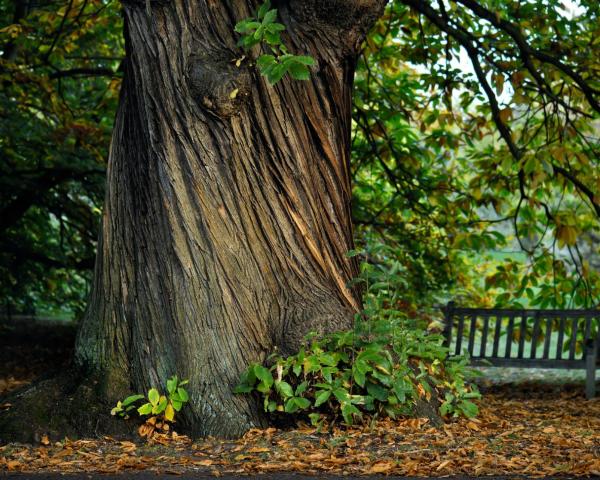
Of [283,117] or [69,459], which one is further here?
[283,117]

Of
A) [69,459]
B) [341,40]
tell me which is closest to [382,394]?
[69,459]

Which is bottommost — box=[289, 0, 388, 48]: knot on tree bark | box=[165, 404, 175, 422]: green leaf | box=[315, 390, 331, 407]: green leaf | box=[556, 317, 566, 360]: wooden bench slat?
box=[165, 404, 175, 422]: green leaf

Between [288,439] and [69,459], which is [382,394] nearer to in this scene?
[288,439]

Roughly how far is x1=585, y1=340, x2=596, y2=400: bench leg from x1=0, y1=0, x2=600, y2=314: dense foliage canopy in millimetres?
566

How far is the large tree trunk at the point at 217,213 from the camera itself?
219 inches

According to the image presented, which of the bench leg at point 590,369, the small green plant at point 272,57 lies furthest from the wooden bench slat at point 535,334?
the small green plant at point 272,57

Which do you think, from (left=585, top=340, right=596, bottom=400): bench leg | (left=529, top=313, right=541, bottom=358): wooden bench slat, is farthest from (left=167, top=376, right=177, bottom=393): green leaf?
(left=585, top=340, right=596, bottom=400): bench leg

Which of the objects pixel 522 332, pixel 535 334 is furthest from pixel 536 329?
pixel 522 332

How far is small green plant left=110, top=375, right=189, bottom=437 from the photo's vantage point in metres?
5.46

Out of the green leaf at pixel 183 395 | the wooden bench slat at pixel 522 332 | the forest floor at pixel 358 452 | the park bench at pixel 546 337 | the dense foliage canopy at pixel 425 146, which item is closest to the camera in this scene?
the forest floor at pixel 358 452

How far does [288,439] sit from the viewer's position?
16.9 ft

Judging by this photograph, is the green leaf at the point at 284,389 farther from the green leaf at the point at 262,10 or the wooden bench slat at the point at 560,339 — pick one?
the wooden bench slat at the point at 560,339

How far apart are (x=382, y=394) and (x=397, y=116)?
5.23 meters

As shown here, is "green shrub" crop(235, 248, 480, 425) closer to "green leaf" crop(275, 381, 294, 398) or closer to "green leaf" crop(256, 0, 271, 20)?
"green leaf" crop(275, 381, 294, 398)
